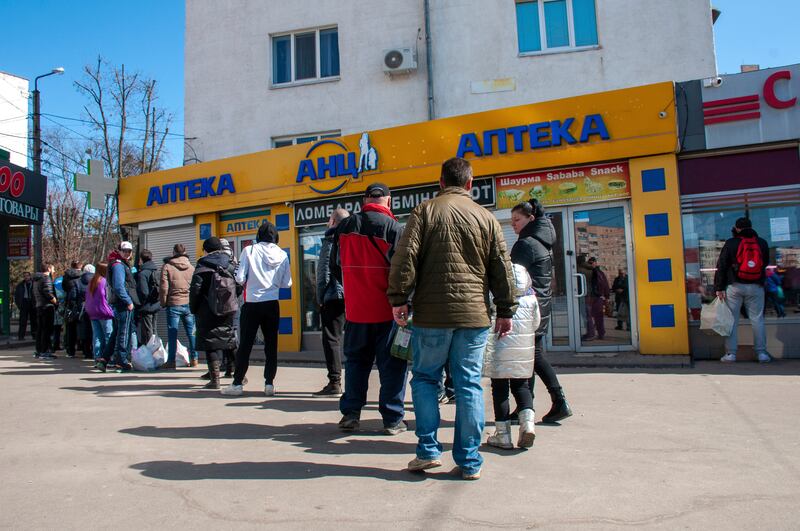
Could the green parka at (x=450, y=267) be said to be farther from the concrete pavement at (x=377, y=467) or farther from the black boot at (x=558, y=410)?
the black boot at (x=558, y=410)

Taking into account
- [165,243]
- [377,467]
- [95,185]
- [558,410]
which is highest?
[95,185]

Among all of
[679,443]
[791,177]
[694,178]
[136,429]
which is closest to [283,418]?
[136,429]

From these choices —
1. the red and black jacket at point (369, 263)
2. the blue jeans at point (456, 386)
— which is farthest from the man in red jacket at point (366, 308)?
the blue jeans at point (456, 386)

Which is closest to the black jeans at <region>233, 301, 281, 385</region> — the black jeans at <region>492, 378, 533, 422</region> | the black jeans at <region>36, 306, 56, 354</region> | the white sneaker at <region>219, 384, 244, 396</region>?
the white sneaker at <region>219, 384, 244, 396</region>

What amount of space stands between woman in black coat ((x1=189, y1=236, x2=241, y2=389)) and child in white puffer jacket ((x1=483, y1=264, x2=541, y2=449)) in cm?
398

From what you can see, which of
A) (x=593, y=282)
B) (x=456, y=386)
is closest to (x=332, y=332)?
(x=456, y=386)

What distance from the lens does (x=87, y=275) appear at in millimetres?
11219

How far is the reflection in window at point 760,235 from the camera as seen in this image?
879cm

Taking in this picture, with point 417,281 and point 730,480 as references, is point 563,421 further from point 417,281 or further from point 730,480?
point 417,281

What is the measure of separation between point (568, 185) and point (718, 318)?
9.40 ft

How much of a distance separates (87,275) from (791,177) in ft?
36.2

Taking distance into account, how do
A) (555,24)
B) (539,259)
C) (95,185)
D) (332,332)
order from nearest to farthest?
(539,259), (332,332), (555,24), (95,185)

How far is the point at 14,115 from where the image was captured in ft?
98.8

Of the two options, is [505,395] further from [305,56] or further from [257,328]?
[305,56]
